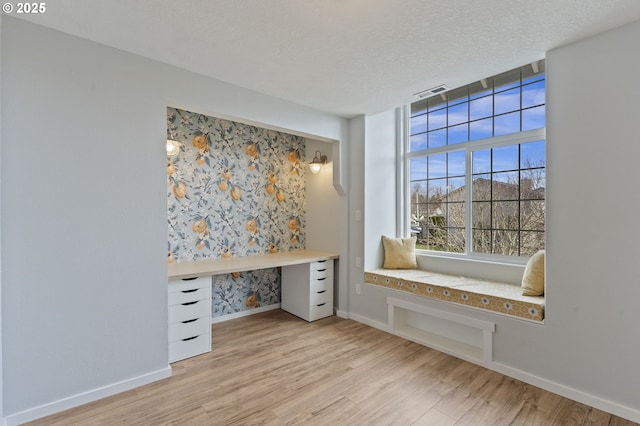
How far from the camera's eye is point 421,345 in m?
2.97

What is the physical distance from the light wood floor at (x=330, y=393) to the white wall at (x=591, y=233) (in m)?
0.20

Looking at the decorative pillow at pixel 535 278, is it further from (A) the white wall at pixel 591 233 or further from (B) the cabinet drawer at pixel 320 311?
(B) the cabinet drawer at pixel 320 311

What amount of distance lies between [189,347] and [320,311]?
1547mm

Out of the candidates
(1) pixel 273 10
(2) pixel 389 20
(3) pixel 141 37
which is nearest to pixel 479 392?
(2) pixel 389 20

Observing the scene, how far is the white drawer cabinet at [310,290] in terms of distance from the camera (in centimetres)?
362

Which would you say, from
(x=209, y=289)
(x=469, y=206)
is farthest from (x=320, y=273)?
(x=469, y=206)

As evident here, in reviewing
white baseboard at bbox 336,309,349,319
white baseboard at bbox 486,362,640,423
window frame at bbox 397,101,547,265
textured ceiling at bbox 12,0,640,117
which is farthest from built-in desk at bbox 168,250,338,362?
white baseboard at bbox 486,362,640,423

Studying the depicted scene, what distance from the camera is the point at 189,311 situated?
106 inches

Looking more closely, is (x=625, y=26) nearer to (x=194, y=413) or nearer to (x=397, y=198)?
(x=397, y=198)

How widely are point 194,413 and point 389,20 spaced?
275 centimetres

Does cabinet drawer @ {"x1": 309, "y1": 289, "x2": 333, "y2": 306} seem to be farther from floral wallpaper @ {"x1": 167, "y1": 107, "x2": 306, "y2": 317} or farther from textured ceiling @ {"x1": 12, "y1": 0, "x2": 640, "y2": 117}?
textured ceiling @ {"x1": 12, "y1": 0, "x2": 640, "y2": 117}

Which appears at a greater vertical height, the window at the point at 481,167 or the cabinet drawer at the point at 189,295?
the window at the point at 481,167

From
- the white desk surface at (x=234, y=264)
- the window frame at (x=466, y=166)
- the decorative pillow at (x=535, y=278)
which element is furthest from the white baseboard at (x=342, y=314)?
the decorative pillow at (x=535, y=278)

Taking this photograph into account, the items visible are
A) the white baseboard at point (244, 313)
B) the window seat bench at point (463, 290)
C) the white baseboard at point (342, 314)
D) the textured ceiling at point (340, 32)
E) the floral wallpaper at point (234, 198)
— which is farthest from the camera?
the white baseboard at point (342, 314)
